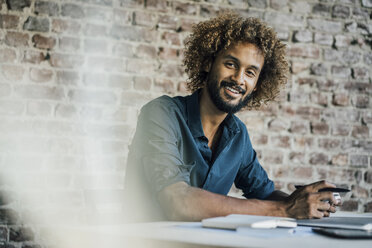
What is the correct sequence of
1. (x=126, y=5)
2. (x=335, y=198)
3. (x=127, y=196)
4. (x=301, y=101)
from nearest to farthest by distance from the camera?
(x=335, y=198) → (x=127, y=196) → (x=126, y=5) → (x=301, y=101)

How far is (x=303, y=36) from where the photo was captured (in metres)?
2.47

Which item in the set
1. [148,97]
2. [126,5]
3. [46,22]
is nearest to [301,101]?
[148,97]

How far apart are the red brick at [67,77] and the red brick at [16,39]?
9.3 inches

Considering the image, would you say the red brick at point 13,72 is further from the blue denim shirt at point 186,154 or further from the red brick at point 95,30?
the blue denim shirt at point 186,154

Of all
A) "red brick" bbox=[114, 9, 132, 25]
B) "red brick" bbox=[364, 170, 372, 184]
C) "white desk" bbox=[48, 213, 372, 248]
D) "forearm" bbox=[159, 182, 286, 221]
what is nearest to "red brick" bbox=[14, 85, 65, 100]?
"red brick" bbox=[114, 9, 132, 25]

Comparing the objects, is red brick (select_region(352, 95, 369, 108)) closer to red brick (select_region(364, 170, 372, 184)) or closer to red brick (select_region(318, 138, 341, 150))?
red brick (select_region(318, 138, 341, 150))

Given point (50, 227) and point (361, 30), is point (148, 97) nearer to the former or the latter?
point (50, 227)

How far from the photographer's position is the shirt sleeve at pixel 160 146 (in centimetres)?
130

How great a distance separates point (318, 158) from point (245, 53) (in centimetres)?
96

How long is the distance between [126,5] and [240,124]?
938 millimetres

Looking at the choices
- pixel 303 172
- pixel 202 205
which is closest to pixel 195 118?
pixel 202 205

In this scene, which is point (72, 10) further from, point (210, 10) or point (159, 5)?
point (210, 10)

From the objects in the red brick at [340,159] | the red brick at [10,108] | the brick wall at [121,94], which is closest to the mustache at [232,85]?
the brick wall at [121,94]

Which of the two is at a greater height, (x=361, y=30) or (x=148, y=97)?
(x=361, y=30)
